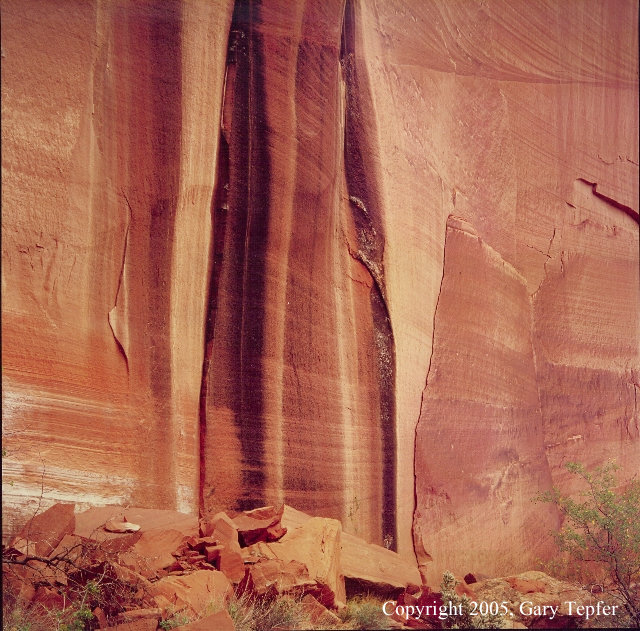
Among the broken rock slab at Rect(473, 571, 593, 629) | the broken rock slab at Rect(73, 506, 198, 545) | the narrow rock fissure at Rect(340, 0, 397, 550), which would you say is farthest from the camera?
the narrow rock fissure at Rect(340, 0, 397, 550)

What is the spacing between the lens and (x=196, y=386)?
19.4 ft

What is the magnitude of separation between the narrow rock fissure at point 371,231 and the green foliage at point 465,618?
3.98 ft

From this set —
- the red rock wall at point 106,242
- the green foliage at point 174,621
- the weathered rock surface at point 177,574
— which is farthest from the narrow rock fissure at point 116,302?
the green foliage at point 174,621

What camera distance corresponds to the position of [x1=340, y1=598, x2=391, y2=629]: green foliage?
4.85 m

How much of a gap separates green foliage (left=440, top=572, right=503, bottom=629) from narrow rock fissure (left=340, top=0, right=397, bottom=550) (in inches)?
47.7

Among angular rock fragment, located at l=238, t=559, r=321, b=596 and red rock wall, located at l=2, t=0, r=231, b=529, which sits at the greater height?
red rock wall, located at l=2, t=0, r=231, b=529

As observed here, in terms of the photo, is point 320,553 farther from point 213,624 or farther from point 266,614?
point 213,624

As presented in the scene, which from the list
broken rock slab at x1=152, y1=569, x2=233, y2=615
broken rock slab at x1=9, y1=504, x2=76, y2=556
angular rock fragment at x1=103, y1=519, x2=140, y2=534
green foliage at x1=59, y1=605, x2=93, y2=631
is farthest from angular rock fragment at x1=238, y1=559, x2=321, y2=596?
broken rock slab at x1=9, y1=504, x2=76, y2=556

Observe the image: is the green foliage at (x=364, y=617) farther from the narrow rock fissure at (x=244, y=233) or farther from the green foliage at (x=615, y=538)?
the green foliage at (x=615, y=538)

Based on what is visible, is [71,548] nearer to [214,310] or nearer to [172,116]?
[214,310]

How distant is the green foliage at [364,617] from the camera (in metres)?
4.85

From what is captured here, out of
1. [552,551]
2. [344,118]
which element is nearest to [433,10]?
[344,118]

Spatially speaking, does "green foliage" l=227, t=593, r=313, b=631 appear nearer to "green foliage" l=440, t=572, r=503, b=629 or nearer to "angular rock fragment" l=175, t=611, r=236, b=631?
"angular rock fragment" l=175, t=611, r=236, b=631

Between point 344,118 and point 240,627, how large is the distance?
12.2 ft
